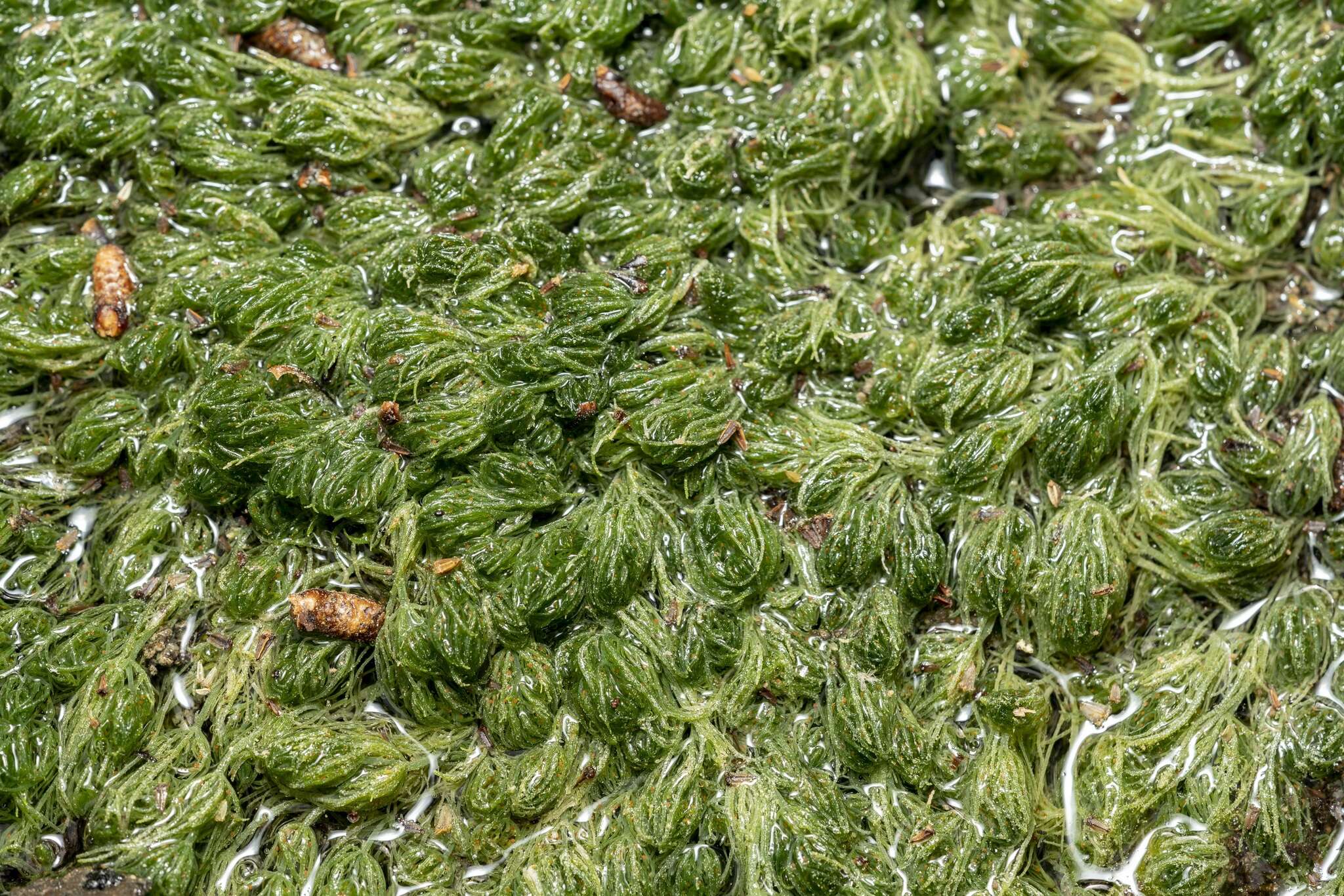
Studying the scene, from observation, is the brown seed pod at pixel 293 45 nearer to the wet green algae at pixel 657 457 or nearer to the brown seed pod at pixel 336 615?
the wet green algae at pixel 657 457

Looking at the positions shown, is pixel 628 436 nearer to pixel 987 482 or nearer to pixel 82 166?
pixel 987 482

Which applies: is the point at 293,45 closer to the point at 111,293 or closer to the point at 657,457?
the point at 111,293

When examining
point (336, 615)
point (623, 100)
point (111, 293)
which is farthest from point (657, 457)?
point (111, 293)

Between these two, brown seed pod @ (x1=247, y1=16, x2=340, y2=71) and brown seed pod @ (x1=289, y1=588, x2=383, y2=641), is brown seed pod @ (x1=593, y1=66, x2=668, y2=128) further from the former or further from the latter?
brown seed pod @ (x1=289, y1=588, x2=383, y2=641)

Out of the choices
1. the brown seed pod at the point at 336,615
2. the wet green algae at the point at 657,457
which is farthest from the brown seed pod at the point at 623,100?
the brown seed pod at the point at 336,615

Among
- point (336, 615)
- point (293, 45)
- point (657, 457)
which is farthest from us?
point (293, 45)

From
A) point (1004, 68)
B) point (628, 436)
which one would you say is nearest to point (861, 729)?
point (628, 436)

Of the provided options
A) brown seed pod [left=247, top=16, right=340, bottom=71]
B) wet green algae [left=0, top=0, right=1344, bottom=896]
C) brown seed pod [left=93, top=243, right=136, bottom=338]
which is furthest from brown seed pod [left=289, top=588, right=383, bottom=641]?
brown seed pod [left=247, top=16, right=340, bottom=71]
